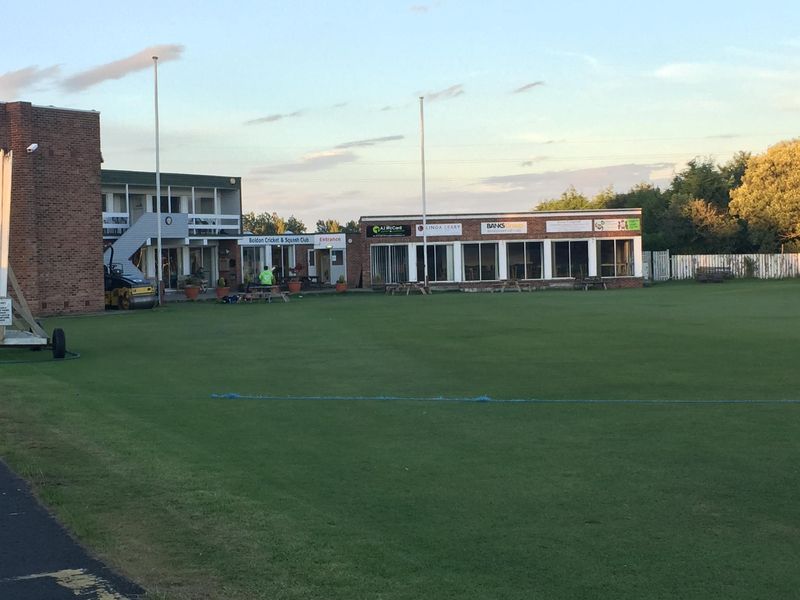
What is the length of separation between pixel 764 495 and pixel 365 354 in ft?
38.6

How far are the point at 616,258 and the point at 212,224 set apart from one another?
89.5 ft

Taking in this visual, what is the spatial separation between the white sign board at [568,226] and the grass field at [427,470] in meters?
37.5

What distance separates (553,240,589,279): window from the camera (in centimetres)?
5569

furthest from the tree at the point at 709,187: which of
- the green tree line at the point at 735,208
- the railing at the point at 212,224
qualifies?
the railing at the point at 212,224

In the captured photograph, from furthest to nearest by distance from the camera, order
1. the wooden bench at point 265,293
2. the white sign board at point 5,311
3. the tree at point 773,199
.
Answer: the tree at point 773,199 → the wooden bench at point 265,293 → the white sign board at point 5,311

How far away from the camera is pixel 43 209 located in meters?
34.6

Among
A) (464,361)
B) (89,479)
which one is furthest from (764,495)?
(464,361)

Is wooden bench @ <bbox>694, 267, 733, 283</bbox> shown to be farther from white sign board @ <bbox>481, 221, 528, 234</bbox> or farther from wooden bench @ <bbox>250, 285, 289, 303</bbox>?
wooden bench @ <bbox>250, 285, 289, 303</bbox>

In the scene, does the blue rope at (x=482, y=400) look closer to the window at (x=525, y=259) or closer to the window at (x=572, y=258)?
the window at (x=525, y=259)

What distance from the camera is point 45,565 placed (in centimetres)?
557

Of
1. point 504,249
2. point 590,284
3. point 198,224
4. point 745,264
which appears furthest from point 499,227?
point 198,224

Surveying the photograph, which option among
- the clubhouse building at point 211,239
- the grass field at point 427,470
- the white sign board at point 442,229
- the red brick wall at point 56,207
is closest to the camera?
the grass field at point 427,470

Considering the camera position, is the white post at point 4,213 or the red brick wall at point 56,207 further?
the red brick wall at point 56,207

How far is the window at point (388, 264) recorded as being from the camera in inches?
2191
